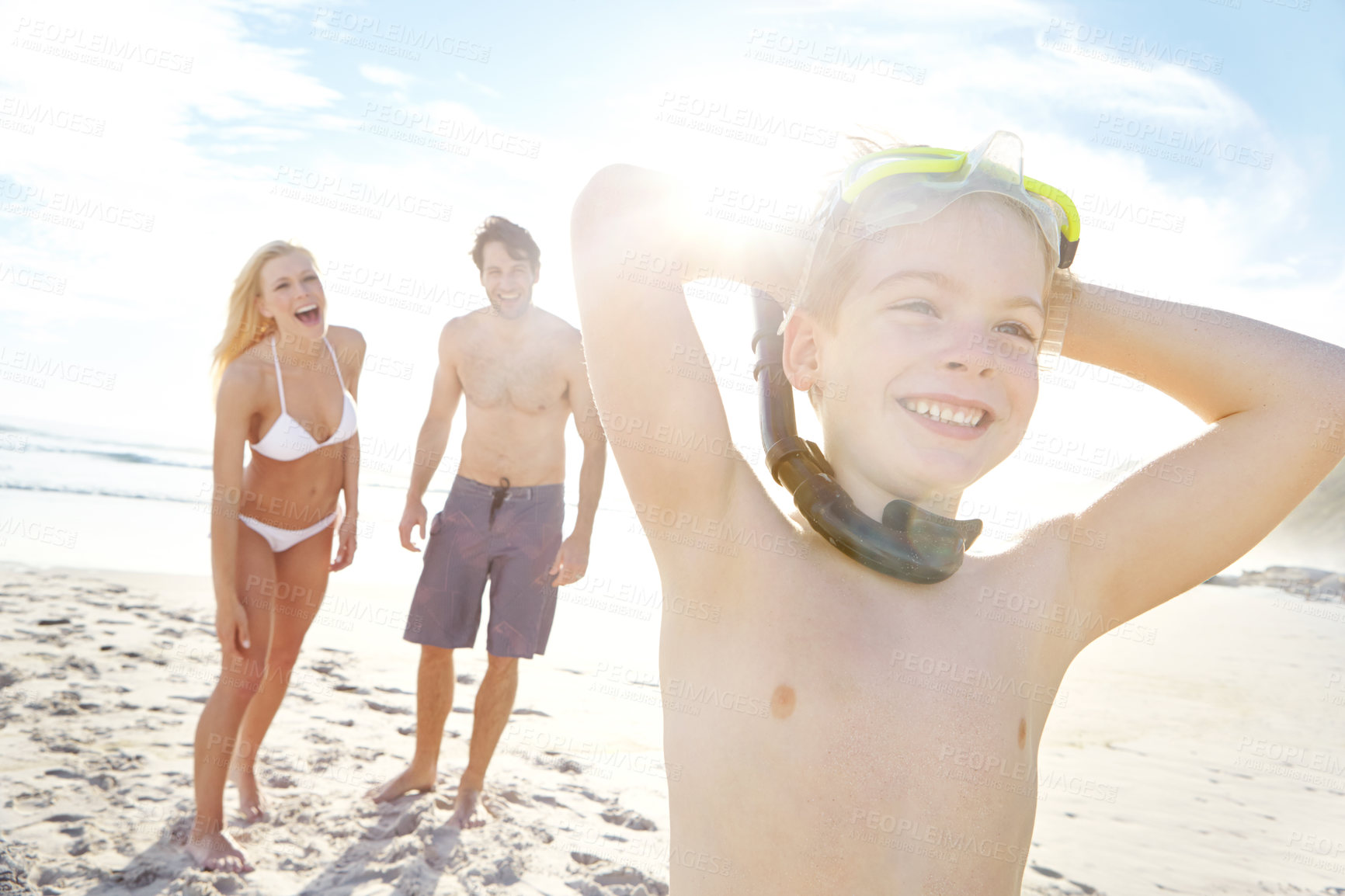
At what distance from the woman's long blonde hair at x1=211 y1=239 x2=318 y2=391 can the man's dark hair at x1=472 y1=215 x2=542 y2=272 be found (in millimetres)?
1155

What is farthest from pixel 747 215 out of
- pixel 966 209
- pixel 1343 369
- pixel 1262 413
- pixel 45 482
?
pixel 45 482

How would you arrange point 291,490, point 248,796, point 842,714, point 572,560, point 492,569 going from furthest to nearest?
point 492,569 → point 572,560 → point 291,490 → point 248,796 → point 842,714

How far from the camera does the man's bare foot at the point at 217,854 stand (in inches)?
152

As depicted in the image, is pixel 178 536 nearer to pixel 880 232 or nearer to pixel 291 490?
pixel 291 490

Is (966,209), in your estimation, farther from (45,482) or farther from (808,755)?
(45,482)

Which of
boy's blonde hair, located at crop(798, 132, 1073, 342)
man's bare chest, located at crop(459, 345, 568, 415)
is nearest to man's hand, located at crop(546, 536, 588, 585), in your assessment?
man's bare chest, located at crop(459, 345, 568, 415)

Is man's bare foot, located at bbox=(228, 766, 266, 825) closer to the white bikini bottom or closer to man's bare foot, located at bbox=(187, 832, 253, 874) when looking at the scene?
man's bare foot, located at bbox=(187, 832, 253, 874)

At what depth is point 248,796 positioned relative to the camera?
4.46 metres

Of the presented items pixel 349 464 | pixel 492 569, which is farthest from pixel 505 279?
pixel 492 569

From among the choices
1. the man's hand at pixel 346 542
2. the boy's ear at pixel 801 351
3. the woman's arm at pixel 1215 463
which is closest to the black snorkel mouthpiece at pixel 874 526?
the boy's ear at pixel 801 351

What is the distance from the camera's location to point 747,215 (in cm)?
169

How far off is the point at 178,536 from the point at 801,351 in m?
13.9

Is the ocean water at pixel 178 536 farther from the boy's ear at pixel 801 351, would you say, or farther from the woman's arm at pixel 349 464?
the boy's ear at pixel 801 351

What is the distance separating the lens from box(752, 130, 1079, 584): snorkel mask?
1501mm
